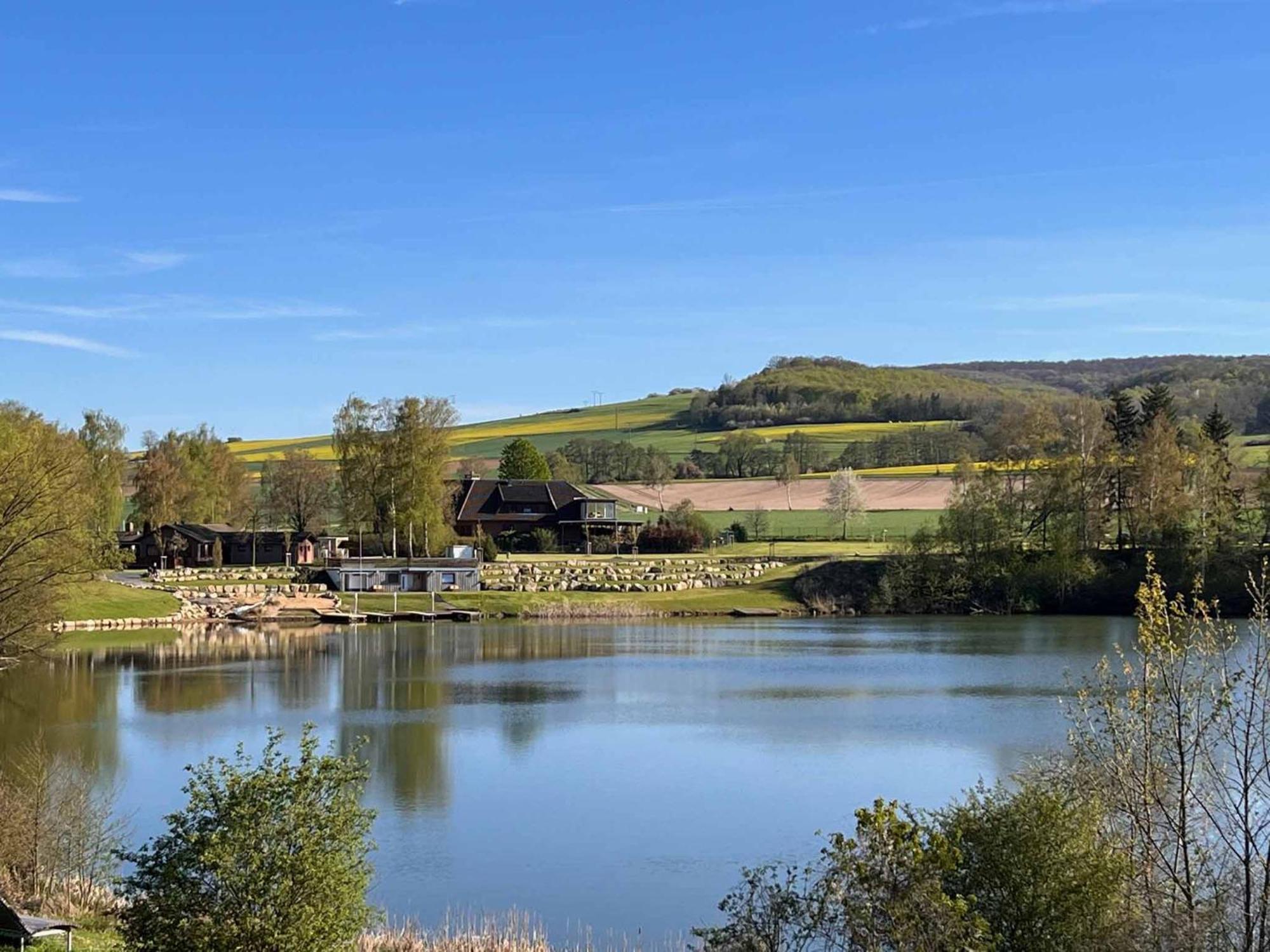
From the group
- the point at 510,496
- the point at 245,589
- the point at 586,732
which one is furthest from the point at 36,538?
the point at 510,496

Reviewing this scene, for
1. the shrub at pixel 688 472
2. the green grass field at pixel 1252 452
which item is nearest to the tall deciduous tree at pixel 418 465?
the green grass field at pixel 1252 452

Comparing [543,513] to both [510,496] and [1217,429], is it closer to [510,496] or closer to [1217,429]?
[510,496]

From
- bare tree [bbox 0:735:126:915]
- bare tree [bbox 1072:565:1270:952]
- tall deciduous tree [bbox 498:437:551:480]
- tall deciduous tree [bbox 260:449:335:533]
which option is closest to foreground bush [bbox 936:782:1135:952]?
bare tree [bbox 1072:565:1270:952]

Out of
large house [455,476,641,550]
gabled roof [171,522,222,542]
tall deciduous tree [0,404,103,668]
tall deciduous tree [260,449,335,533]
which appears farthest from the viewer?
tall deciduous tree [260,449,335,533]

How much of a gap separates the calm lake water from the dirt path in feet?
155

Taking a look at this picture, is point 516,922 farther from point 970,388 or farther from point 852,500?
point 970,388

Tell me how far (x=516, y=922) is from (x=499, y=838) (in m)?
5.73

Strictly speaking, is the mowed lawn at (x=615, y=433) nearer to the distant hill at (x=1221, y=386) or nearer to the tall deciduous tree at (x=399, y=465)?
the distant hill at (x=1221, y=386)

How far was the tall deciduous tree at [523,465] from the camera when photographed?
115375 mm

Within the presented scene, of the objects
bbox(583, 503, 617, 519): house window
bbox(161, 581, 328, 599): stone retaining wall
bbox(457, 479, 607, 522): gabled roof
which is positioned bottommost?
bbox(161, 581, 328, 599): stone retaining wall

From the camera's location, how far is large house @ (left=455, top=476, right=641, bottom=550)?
313ft

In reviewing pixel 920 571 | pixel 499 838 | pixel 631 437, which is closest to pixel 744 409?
pixel 631 437

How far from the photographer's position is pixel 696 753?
3094cm

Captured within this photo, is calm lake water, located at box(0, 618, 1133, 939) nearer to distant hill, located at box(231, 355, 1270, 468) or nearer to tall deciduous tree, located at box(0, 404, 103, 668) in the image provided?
tall deciduous tree, located at box(0, 404, 103, 668)
